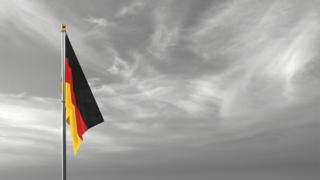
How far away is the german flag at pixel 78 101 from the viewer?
1739cm

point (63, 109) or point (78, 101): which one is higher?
point (78, 101)

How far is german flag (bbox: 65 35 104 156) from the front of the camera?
17.4 m

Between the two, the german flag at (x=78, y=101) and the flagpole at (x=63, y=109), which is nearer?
the flagpole at (x=63, y=109)

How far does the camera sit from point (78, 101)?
57.9 feet

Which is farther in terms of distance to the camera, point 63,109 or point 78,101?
point 78,101

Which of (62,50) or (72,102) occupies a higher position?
(62,50)

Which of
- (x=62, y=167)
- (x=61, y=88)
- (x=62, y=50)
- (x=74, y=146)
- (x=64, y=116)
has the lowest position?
(x=62, y=167)

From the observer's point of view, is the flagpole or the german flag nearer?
the flagpole

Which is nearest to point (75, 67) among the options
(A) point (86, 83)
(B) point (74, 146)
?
(A) point (86, 83)

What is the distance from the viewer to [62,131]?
650 inches

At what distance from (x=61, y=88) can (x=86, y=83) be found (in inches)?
47.5

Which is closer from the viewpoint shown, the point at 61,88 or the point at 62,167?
the point at 62,167

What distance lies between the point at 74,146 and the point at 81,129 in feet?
2.89

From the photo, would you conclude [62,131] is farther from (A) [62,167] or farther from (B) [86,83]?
(B) [86,83]
